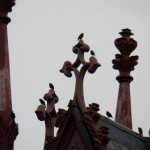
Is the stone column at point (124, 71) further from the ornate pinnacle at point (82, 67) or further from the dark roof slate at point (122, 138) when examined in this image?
the ornate pinnacle at point (82, 67)

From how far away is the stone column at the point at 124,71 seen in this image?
50.7 meters

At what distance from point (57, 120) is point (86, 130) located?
1.26 meters

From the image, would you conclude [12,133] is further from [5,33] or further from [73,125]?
[73,125]

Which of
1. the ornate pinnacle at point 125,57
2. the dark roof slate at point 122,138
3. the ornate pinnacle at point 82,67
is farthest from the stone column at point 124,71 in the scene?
the ornate pinnacle at point 82,67

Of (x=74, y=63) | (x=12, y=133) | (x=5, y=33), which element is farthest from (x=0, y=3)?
(x=74, y=63)

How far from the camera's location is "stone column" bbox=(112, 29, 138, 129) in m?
50.7

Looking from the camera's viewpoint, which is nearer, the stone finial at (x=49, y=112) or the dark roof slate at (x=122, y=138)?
the dark roof slate at (x=122, y=138)

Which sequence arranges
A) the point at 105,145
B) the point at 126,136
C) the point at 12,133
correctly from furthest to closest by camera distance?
1. the point at 12,133
2. the point at 126,136
3. the point at 105,145

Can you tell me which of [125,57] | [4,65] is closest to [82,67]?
[125,57]

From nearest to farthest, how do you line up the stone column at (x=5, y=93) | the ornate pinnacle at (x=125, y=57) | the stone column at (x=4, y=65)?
the stone column at (x=5, y=93) → the stone column at (x=4, y=65) → the ornate pinnacle at (x=125, y=57)

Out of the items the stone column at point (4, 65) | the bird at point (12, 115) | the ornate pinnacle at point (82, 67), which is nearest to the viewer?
the ornate pinnacle at point (82, 67)

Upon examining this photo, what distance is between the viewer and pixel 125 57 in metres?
51.0

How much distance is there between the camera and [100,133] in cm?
4116

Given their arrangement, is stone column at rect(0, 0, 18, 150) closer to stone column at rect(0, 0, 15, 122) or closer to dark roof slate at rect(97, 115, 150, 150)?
stone column at rect(0, 0, 15, 122)
